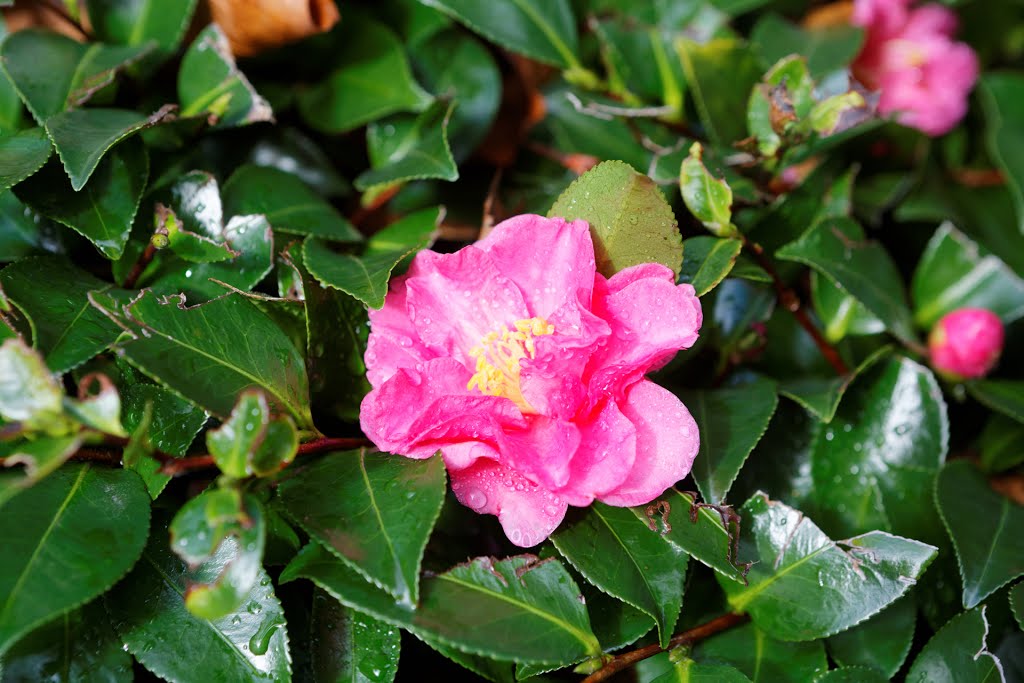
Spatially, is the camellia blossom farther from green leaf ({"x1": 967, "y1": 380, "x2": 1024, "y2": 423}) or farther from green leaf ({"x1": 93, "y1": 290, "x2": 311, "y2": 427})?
green leaf ({"x1": 967, "y1": 380, "x2": 1024, "y2": 423})

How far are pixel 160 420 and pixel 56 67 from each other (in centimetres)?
40

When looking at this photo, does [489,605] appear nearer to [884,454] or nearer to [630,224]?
[630,224]

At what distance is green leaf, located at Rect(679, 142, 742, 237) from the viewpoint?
771mm

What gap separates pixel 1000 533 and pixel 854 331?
0.80 feet

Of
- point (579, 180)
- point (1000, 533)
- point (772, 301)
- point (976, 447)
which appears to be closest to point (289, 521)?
point (579, 180)

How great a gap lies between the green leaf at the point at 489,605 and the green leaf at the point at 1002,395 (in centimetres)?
50

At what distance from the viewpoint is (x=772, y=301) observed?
35.8 inches

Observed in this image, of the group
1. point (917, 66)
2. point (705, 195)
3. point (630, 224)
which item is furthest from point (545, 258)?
point (917, 66)

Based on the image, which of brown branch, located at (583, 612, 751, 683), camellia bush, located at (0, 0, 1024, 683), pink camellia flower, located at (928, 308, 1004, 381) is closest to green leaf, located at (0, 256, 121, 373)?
camellia bush, located at (0, 0, 1024, 683)

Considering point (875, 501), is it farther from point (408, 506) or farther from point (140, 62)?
point (140, 62)

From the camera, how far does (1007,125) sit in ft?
4.13

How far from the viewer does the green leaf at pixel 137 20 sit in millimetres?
948

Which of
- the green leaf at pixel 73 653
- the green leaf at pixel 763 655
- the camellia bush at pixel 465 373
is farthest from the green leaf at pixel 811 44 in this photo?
the green leaf at pixel 73 653

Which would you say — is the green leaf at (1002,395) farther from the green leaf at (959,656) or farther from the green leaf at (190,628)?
the green leaf at (190,628)
